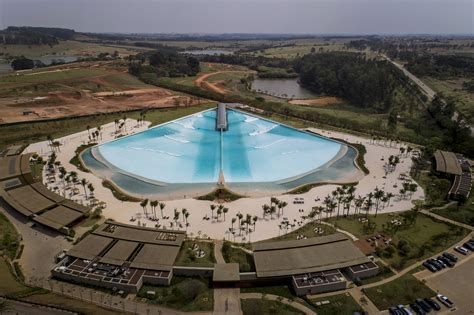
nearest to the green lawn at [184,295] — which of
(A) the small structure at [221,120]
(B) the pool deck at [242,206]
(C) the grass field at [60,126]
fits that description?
(B) the pool deck at [242,206]

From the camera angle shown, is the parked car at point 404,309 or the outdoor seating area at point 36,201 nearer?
the parked car at point 404,309

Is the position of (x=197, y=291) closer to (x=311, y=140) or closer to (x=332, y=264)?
(x=332, y=264)

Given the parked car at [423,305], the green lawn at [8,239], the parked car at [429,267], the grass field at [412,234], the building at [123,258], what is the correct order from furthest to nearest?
the green lawn at [8,239]
the grass field at [412,234]
the parked car at [429,267]
the building at [123,258]
the parked car at [423,305]

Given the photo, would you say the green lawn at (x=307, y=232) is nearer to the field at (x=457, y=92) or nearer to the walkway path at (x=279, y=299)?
the walkway path at (x=279, y=299)

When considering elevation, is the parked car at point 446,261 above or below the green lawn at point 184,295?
above

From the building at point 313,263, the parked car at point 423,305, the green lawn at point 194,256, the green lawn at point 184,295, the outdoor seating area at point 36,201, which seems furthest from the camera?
the outdoor seating area at point 36,201

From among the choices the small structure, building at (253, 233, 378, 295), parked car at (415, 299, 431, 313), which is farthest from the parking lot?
the small structure

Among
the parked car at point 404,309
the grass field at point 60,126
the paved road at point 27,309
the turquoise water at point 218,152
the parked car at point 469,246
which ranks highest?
the grass field at point 60,126

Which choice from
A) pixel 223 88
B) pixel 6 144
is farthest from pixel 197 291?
pixel 223 88
